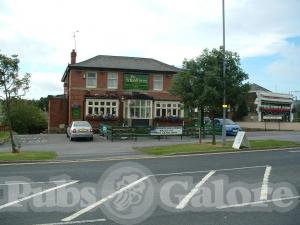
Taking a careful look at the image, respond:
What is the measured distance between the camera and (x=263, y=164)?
56.4ft

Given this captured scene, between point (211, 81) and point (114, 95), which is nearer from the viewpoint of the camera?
point (211, 81)

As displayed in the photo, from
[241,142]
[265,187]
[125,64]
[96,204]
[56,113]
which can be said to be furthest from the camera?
[125,64]

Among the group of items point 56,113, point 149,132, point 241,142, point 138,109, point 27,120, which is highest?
point 138,109

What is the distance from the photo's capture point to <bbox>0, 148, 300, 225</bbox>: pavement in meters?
8.50

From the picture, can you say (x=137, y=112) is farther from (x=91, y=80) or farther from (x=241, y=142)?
(x=241, y=142)

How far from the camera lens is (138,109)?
45.5 meters

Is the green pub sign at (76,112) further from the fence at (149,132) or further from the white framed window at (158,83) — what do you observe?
the fence at (149,132)

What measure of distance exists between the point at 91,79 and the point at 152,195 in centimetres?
3521

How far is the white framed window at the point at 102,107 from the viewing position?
145 ft

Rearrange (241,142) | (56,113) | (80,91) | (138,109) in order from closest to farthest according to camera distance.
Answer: (241,142) → (80,91) → (138,109) → (56,113)

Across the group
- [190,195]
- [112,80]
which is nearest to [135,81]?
[112,80]

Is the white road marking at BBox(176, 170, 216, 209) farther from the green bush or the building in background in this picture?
the building in background

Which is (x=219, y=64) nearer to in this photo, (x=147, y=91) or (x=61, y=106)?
(x=147, y=91)

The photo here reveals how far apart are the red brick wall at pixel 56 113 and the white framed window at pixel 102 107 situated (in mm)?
3802
